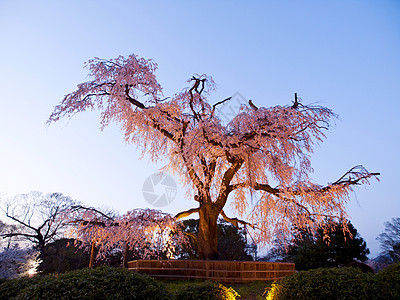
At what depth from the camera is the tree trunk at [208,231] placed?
37.0ft

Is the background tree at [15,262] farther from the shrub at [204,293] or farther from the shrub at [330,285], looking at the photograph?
the shrub at [330,285]

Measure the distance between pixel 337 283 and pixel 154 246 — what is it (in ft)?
19.2

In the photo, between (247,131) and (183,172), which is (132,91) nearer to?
(183,172)

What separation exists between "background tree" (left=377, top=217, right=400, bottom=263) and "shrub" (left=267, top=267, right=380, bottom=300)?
20803 millimetres

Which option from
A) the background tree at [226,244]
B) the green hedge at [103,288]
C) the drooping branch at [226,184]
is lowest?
the green hedge at [103,288]

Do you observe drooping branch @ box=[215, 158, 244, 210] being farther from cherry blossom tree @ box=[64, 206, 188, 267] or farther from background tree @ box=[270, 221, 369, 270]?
background tree @ box=[270, 221, 369, 270]

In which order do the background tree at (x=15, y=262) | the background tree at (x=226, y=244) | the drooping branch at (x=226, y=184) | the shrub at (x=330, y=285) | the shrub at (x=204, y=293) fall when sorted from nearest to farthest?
the shrub at (x=330, y=285) → the shrub at (x=204, y=293) → the drooping branch at (x=226, y=184) → the background tree at (x=15, y=262) → the background tree at (x=226, y=244)

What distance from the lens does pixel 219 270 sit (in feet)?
33.4

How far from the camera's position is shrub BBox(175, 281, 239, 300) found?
584cm

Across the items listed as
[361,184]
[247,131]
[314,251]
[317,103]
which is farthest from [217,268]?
[314,251]

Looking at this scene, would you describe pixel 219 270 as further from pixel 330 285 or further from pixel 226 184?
pixel 330 285

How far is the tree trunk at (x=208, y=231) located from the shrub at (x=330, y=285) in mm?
5188

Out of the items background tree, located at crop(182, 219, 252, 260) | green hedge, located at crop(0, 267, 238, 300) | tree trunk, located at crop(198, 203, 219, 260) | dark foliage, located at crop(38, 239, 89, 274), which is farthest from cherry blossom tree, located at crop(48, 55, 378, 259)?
dark foliage, located at crop(38, 239, 89, 274)

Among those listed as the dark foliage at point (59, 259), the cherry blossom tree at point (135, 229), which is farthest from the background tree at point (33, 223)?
the cherry blossom tree at point (135, 229)
